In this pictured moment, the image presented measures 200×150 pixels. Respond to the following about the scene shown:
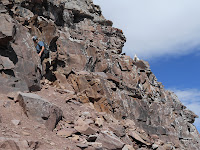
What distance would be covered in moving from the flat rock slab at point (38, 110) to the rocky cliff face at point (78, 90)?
50 millimetres

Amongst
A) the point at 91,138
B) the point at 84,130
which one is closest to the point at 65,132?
the point at 84,130

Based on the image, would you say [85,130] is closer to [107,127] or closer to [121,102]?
[107,127]

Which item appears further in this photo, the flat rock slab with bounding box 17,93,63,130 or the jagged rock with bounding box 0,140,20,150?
the flat rock slab with bounding box 17,93,63,130

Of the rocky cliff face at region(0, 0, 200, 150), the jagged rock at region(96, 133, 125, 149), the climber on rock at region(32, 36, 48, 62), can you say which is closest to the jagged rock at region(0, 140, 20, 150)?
the rocky cliff face at region(0, 0, 200, 150)

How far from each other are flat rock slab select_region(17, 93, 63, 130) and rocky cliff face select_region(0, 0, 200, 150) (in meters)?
0.05

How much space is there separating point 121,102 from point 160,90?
17767 mm

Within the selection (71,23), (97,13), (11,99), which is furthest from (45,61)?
(97,13)

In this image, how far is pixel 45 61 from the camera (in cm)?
1923

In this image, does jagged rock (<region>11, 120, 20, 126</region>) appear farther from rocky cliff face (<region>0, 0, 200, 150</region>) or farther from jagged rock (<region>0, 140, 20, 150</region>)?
jagged rock (<region>0, 140, 20, 150</region>)

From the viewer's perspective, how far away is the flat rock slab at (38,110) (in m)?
9.84

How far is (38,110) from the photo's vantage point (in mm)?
9945

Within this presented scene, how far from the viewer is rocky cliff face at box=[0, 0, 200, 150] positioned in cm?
995

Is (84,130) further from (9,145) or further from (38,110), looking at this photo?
(9,145)

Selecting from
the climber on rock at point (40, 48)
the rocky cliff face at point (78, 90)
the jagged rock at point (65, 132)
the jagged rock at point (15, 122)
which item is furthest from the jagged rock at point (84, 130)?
the climber on rock at point (40, 48)
